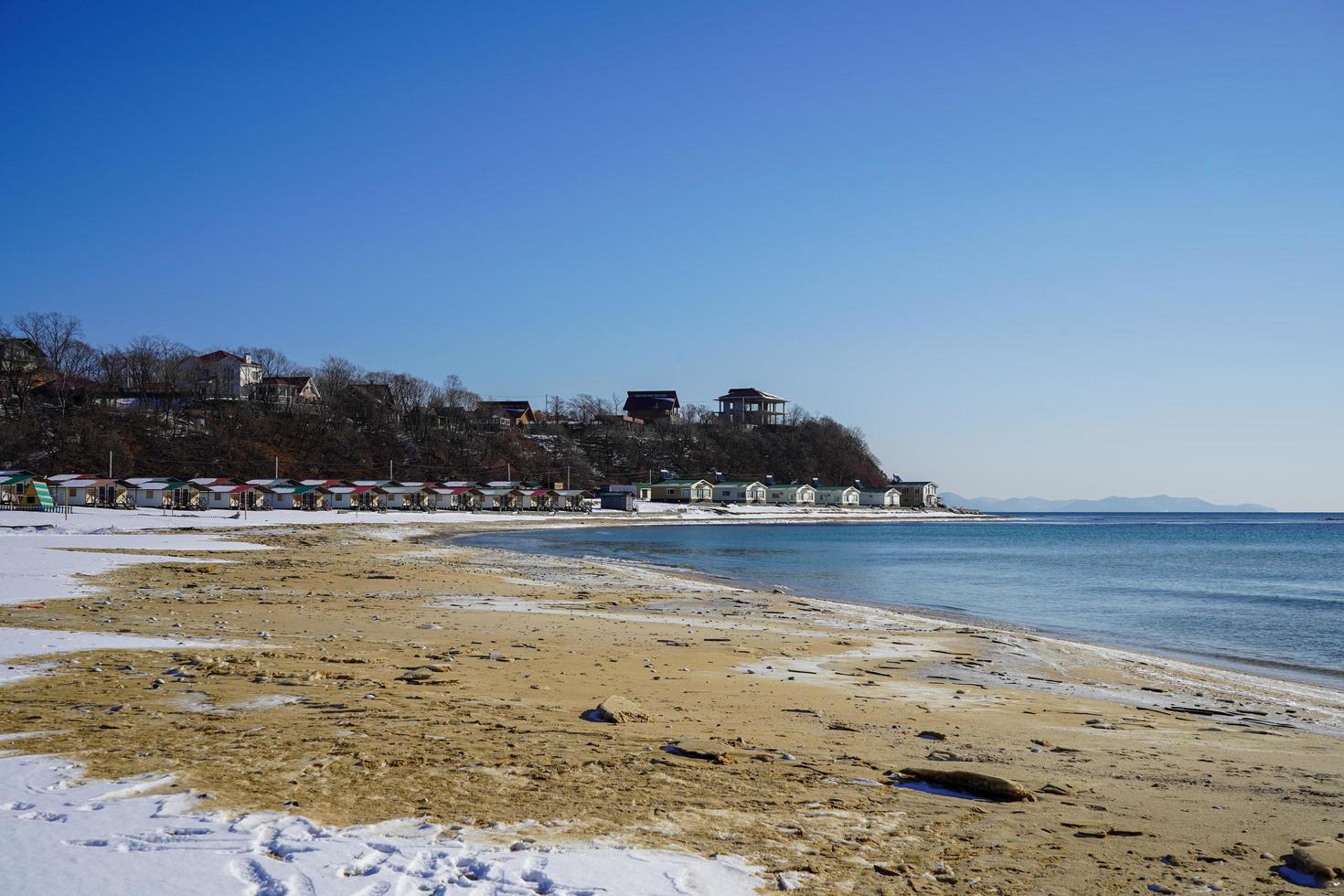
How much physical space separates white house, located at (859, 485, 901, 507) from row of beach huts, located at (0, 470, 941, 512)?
7.2 inches

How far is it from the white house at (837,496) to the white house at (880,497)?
5098mm

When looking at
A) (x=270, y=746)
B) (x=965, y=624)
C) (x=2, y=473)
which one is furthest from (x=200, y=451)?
(x=270, y=746)

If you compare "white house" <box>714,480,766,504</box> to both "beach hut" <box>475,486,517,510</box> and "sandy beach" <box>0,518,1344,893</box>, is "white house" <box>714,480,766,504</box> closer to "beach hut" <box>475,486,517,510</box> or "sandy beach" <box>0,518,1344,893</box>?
"beach hut" <box>475,486,517,510</box>

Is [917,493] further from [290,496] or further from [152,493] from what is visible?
[152,493]

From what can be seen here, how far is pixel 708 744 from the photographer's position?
8398 mm

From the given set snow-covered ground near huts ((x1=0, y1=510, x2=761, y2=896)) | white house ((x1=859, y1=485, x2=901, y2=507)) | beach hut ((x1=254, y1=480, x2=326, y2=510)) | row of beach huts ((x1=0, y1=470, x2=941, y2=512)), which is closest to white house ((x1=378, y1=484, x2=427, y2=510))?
row of beach huts ((x1=0, y1=470, x2=941, y2=512))

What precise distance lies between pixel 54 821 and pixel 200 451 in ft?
418

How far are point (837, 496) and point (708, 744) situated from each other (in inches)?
6463

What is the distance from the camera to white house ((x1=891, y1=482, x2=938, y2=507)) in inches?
7466

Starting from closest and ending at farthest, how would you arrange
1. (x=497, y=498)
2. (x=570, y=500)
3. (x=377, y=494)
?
(x=377, y=494)
(x=497, y=498)
(x=570, y=500)

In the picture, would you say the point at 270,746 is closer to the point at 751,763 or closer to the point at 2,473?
the point at 751,763

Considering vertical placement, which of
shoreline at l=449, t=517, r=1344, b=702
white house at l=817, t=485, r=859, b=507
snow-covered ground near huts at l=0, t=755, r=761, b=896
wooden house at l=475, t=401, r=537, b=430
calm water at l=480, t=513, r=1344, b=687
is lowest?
calm water at l=480, t=513, r=1344, b=687

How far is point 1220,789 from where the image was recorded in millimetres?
8055

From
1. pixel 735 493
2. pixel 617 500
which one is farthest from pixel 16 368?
pixel 735 493
